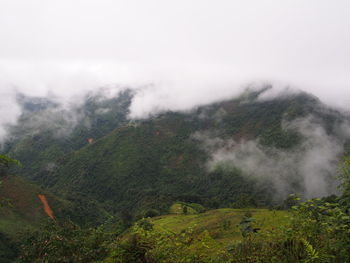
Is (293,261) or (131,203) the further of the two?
(131,203)

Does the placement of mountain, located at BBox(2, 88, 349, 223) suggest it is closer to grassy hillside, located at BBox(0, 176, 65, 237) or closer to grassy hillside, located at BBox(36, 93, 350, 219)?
grassy hillside, located at BBox(36, 93, 350, 219)

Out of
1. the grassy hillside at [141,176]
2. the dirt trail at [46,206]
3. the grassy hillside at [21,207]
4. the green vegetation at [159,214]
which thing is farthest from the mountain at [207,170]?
the dirt trail at [46,206]

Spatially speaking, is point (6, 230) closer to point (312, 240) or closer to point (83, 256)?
point (83, 256)

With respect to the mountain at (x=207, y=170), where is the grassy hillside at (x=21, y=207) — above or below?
above

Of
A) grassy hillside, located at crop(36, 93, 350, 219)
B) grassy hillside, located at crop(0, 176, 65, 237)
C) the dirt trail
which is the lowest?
grassy hillside, located at crop(36, 93, 350, 219)

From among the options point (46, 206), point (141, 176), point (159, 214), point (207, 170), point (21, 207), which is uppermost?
point (21, 207)

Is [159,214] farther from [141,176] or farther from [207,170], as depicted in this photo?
[207,170]

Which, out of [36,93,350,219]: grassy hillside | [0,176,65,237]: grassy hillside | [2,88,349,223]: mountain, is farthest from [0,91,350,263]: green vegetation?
[2,88,349,223]: mountain

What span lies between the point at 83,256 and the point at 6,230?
6624cm

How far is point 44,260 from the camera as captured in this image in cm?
700

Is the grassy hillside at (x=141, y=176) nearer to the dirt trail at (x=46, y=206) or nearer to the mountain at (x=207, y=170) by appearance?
the mountain at (x=207, y=170)

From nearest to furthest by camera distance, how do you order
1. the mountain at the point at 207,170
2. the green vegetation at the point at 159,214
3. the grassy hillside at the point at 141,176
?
the green vegetation at the point at 159,214
the mountain at the point at 207,170
the grassy hillside at the point at 141,176

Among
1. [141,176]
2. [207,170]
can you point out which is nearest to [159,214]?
[141,176]

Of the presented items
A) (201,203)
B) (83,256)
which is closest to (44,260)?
(83,256)
